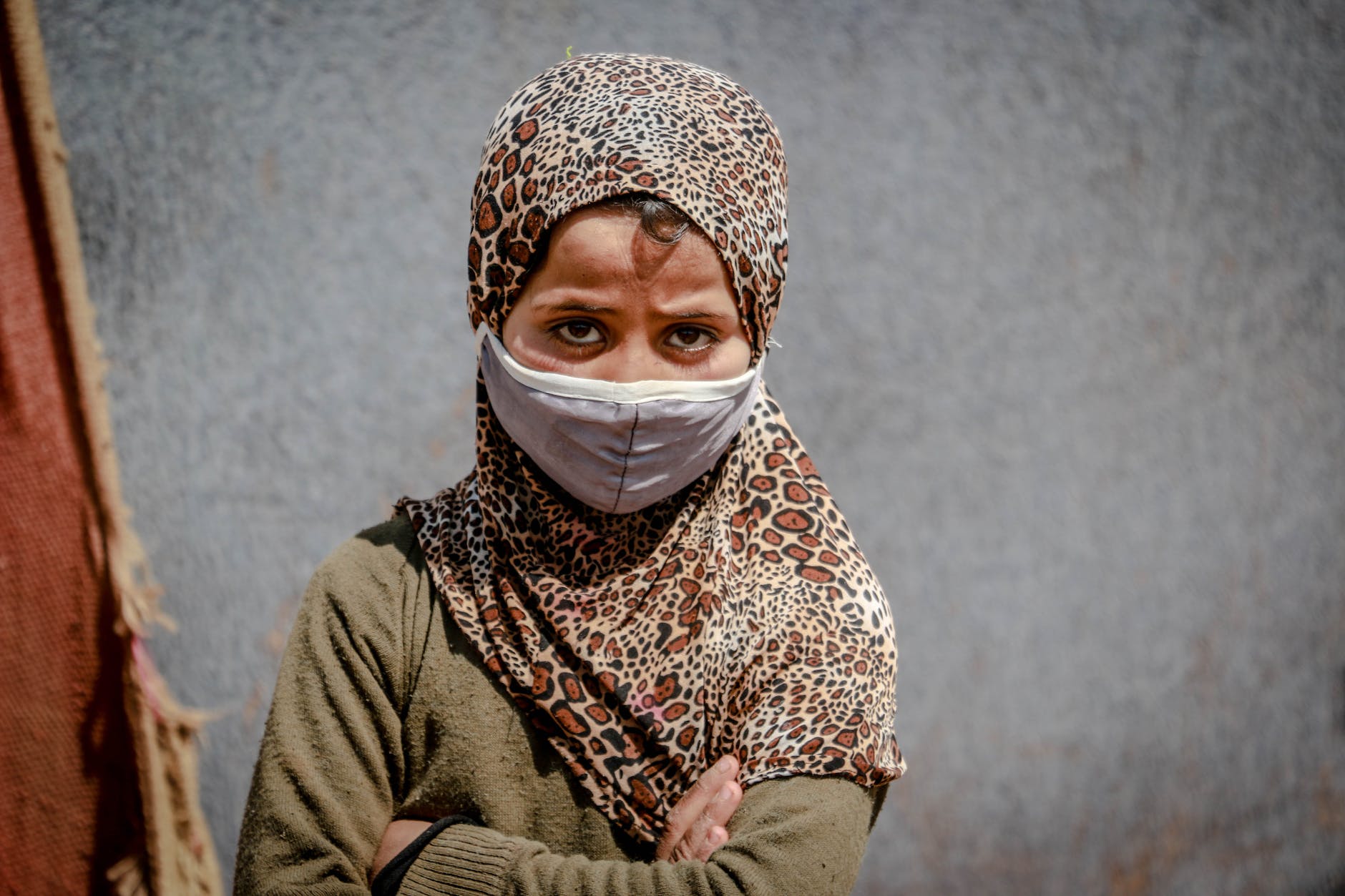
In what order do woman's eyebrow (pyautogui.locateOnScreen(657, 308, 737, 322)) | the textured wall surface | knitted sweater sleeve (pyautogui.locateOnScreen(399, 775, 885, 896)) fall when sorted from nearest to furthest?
1. knitted sweater sleeve (pyautogui.locateOnScreen(399, 775, 885, 896))
2. woman's eyebrow (pyautogui.locateOnScreen(657, 308, 737, 322))
3. the textured wall surface

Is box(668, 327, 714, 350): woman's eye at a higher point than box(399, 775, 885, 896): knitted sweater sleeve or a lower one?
higher

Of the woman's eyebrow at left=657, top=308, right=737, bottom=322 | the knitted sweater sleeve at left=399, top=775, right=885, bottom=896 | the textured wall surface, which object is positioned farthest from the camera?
the textured wall surface

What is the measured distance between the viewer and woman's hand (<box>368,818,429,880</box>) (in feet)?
5.29

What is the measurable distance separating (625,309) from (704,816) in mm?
682

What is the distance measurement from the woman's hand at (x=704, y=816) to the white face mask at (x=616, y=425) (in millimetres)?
389

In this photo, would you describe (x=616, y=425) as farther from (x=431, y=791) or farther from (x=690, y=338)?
(x=431, y=791)

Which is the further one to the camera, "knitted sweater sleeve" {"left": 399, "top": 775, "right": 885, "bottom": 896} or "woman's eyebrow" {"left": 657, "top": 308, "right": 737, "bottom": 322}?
"woman's eyebrow" {"left": 657, "top": 308, "right": 737, "bottom": 322}

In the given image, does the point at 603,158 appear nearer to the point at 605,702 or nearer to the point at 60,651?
the point at 605,702

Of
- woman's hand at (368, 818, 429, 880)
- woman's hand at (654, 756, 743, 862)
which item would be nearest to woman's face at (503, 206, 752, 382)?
woman's hand at (654, 756, 743, 862)

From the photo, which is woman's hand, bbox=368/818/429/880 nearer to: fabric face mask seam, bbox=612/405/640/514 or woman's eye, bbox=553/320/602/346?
fabric face mask seam, bbox=612/405/640/514

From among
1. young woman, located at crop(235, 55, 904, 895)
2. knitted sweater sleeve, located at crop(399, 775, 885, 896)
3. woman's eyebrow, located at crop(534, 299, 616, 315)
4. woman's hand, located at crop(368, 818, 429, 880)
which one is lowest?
woman's hand, located at crop(368, 818, 429, 880)

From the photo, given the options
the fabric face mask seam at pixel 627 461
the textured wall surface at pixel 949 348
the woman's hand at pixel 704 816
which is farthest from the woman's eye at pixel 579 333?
the textured wall surface at pixel 949 348

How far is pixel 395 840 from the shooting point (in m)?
1.62

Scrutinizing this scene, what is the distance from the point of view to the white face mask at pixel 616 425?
1585 millimetres
